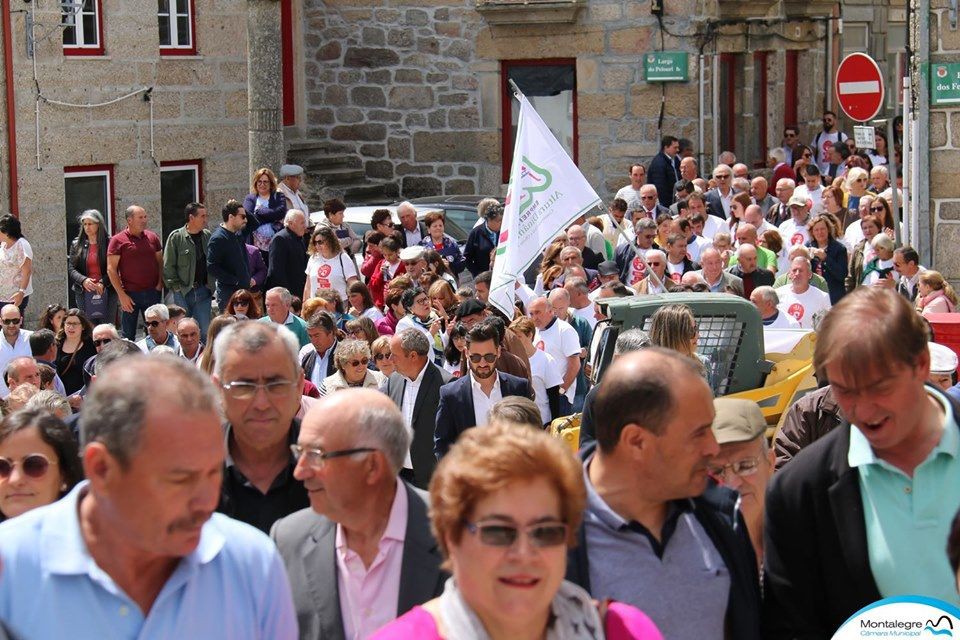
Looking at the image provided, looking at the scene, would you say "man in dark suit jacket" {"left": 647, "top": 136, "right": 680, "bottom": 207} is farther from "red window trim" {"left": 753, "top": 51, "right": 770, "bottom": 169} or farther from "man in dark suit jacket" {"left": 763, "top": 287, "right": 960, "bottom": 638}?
"man in dark suit jacket" {"left": 763, "top": 287, "right": 960, "bottom": 638}

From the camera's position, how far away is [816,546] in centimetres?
403

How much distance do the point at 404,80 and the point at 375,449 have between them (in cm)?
2003

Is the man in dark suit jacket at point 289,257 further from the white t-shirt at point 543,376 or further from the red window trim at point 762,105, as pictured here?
the red window trim at point 762,105

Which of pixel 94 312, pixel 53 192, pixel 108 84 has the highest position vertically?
pixel 108 84

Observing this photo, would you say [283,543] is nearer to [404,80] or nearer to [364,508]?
[364,508]

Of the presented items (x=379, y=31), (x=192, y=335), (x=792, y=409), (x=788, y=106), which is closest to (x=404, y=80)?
(x=379, y=31)

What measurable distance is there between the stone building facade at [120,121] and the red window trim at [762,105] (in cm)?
849

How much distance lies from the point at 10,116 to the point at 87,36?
6.28 ft

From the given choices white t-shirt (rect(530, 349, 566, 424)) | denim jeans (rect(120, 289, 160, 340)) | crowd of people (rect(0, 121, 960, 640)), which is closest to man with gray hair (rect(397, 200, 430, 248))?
denim jeans (rect(120, 289, 160, 340))

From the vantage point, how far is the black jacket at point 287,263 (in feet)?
53.2

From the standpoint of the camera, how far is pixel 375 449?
168 inches

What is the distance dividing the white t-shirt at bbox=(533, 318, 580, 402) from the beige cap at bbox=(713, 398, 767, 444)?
21.4ft

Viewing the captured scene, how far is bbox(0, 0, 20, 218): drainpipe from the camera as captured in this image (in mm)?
18219

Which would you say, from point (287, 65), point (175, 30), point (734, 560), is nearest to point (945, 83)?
point (175, 30)
